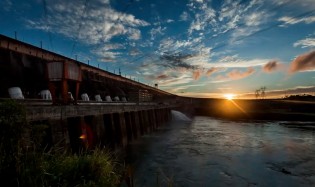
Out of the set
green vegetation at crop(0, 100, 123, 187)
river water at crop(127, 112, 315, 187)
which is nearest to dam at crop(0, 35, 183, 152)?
green vegetation at crop(0, 100, 123, 187)

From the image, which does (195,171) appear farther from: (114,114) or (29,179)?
(29,179)

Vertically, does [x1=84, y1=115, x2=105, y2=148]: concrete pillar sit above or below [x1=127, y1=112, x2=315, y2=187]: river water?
above

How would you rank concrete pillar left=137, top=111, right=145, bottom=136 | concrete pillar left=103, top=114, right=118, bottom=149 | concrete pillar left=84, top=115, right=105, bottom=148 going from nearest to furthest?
concrete pillar left=84, top=115, right=105, bottom=148, concrete pillar left=103, top=114, right=118, bottom=149, concrete pillar left=137, top=111, right=145, bottom=136

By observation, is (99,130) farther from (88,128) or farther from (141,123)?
(141,123)

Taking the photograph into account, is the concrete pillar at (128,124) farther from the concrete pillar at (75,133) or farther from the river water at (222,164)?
the concrete pillar at (75,133)

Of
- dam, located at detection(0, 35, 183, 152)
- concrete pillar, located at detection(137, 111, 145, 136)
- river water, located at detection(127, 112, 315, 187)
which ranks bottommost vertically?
river water, located at detection(127, 112, 315, 187)

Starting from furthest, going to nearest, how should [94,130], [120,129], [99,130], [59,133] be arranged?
1. [120,129]
2. [99,130]
3. [94,130]
4. [59,133]

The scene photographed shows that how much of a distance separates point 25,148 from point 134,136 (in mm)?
17081

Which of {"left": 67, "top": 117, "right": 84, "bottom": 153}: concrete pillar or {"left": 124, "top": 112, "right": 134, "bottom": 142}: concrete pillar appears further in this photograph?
{"left": 124, "top": 112, "right": 134, "bottom": 142}: concrete pillar

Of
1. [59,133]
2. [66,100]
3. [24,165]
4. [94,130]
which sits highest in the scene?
[66,100]

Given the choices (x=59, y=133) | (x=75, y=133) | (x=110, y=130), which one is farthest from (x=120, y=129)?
(x=59, y=133)

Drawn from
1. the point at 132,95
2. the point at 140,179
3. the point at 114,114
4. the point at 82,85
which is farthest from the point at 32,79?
the point at 140,179

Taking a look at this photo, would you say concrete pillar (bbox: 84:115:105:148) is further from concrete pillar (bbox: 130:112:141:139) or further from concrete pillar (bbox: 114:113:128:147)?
concrete pillar (bbox: 130:112:141:139)

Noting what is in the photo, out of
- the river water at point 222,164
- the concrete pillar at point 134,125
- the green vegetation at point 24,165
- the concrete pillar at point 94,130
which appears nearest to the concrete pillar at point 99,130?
the concrete pillar at point 94,130
